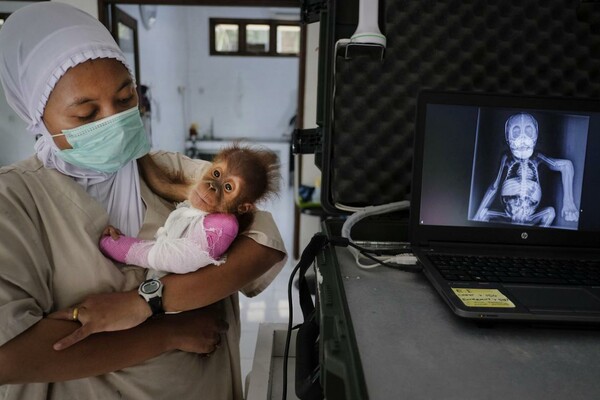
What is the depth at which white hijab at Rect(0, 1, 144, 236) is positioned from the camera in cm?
71

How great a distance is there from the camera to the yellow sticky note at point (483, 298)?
1.68 ft

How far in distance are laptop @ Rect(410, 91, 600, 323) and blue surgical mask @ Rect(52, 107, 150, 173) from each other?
0.56 m

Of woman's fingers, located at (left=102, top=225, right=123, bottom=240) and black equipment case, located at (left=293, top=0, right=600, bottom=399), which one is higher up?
black equipment case, located at (left=293, top=0, right=600, bottom=399)

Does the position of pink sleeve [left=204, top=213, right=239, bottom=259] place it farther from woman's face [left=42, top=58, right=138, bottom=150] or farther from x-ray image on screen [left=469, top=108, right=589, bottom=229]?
x-ray image on screen [left=469, top=108, right=589, bottom=229]

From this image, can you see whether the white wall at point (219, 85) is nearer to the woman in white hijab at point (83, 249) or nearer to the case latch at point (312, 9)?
the woman in white hijab at point (83, 249)

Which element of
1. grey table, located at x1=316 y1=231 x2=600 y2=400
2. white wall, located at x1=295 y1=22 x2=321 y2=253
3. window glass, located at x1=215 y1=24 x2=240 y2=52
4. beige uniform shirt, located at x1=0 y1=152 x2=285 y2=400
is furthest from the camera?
window glass, located at x1=215 y1=24 x2=240 y2=52

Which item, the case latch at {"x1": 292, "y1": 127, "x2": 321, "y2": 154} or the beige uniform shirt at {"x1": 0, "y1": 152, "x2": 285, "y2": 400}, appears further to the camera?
the case latch at {"x1": 292, "y1": 127, "x2": 321, "y2": 154}

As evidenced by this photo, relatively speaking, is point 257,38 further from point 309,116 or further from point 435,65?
point 435,65

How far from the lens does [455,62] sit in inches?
33.0

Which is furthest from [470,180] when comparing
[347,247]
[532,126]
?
[347,247]

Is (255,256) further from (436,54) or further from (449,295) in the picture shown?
(436,54)

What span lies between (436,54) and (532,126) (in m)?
0.25

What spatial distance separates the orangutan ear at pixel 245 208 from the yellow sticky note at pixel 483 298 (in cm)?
46

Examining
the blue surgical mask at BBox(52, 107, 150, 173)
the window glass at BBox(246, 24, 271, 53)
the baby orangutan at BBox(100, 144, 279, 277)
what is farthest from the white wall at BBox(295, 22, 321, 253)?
the window glass at BBox(246, 24, 271, 53)
